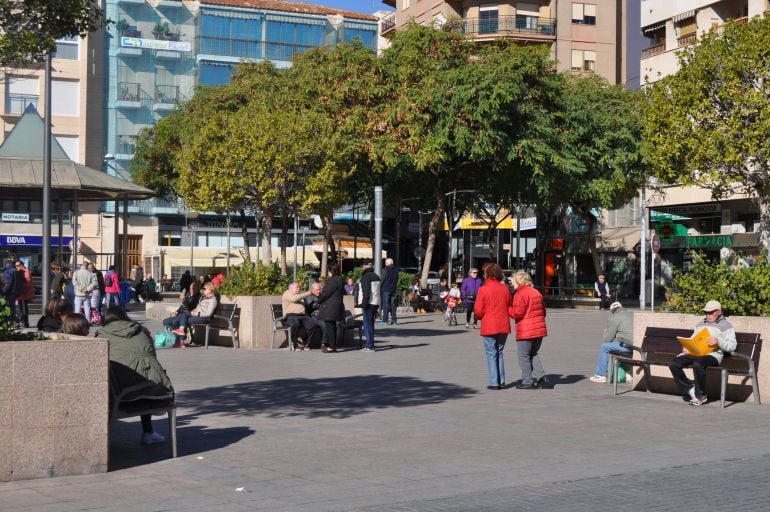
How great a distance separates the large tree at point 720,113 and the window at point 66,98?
37458 mm

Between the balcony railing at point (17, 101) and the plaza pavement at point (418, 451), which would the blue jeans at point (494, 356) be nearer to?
the plaza pavement at point (418, 451)

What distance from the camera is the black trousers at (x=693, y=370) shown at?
45.2ft

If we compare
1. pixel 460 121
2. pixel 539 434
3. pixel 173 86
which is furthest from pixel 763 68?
pixel 173 86

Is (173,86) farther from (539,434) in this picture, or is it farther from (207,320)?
(539,434)

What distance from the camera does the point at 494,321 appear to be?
52.0 feet

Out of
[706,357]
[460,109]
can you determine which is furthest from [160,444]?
[460,109]

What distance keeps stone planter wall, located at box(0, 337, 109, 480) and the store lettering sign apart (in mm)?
44313

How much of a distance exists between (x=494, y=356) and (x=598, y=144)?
105ft

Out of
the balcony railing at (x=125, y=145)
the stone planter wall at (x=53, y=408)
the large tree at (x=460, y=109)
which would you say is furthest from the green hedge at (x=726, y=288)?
the balcony railing at (x=125, y=145)

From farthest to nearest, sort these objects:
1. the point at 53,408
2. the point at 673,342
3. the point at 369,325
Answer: the point at 369,325 < the point at 673,342 < the point at 53,408

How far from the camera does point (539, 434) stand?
1140 centimetres

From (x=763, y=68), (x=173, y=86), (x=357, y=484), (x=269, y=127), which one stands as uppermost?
(x=173, y=86)

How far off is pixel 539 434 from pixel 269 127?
58.5ft

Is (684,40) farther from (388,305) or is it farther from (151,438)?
(151,438)
